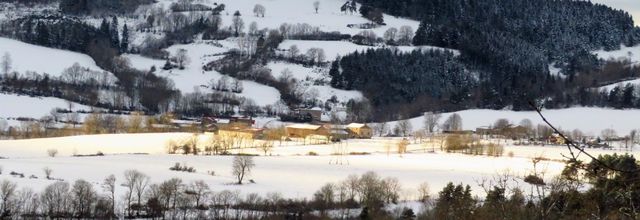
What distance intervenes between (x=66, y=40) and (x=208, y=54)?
21.2m

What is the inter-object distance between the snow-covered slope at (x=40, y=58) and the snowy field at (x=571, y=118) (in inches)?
1788

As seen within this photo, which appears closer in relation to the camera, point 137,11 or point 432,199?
point 432,199

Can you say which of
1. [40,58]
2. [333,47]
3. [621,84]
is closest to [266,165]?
[40,58]

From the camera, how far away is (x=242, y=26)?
114m

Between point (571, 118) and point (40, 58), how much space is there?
2785 inches

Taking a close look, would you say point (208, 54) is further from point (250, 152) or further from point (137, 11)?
point (250, 152)

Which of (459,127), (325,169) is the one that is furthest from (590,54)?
(325,169)

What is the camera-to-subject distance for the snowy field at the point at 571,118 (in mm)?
76625

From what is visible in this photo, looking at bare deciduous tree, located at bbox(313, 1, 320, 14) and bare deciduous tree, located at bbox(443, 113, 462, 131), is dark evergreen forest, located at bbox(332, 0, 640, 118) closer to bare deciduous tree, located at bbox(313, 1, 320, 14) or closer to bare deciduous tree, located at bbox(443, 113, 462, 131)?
bare deciduous tree, located at bbox(443, 113, 462, 131)

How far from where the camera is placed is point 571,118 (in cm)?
8031

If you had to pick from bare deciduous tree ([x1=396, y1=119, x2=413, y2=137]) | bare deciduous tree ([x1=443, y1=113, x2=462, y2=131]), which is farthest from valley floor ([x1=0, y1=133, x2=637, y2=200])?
bare deciduous tree ([x1=443, y1=113, x2=462, y2=131])

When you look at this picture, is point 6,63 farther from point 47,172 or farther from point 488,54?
point 488,54

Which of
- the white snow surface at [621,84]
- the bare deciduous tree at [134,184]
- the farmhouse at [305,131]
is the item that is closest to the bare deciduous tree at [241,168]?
the bare deciduous tree at [134,184]

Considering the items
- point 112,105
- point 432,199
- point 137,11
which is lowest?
point 432,199
